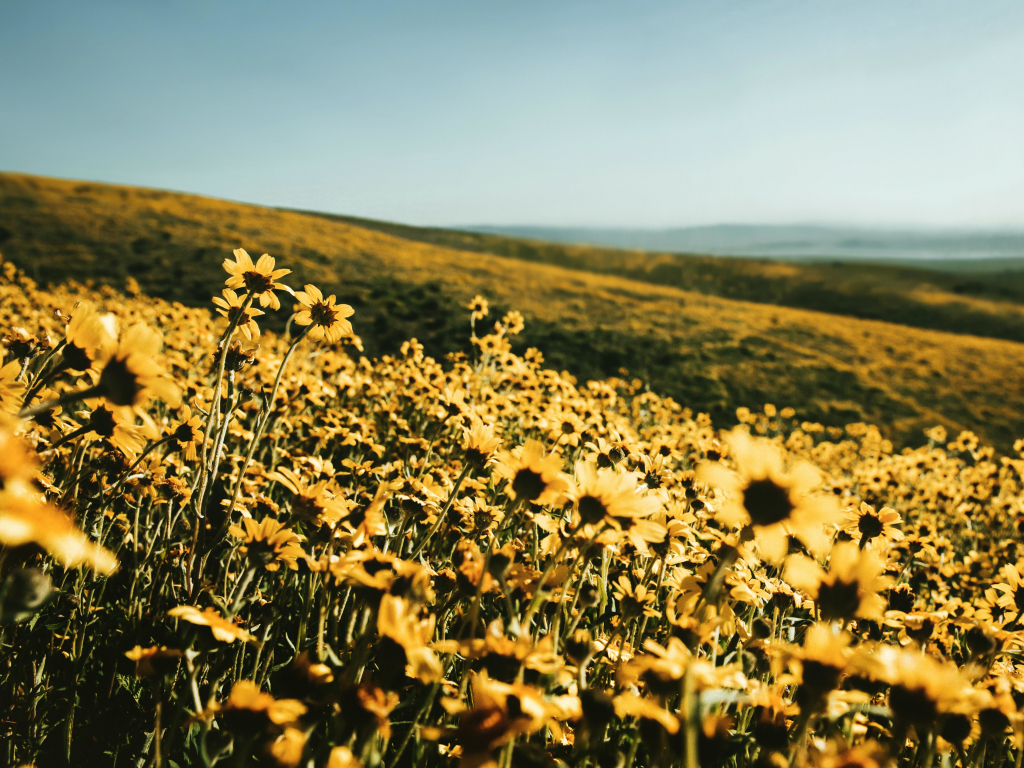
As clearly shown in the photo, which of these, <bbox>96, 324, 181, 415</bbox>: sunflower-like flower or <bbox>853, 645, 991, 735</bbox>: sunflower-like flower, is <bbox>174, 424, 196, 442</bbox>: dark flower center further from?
<bbox>853, 645, 991, 735</bbox>: sunflower-like flower

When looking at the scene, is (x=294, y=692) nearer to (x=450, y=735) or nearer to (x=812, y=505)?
(x=450, y=735)

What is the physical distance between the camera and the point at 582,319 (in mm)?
25188

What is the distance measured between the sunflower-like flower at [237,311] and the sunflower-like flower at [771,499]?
1.88 m

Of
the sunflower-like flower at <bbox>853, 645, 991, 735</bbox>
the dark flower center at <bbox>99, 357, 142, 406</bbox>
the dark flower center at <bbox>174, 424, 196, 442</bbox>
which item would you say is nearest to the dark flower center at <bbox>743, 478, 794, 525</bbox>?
the sunflower-like flower at <bbox>853, 645, 991, 735</bbox>

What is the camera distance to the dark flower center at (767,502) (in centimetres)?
135

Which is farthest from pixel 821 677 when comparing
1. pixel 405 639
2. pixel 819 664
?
pixel 405 639

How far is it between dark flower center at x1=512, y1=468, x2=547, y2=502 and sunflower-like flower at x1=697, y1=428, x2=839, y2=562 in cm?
43

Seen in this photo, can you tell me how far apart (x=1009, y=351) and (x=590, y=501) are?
128ft

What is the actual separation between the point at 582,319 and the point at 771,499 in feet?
79.4

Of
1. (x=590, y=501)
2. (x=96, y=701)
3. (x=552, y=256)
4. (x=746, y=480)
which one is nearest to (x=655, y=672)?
(x=590, y=501)

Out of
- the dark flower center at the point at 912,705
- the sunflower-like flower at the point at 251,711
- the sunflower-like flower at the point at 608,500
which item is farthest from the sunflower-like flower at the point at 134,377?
the dark flower center at the point at 912,705

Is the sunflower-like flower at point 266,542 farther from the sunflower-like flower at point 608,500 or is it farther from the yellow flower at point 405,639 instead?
the sunflower-like flower at point 608,500

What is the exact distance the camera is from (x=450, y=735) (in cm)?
112

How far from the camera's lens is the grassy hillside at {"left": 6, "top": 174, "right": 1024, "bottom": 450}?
19.1 metres
